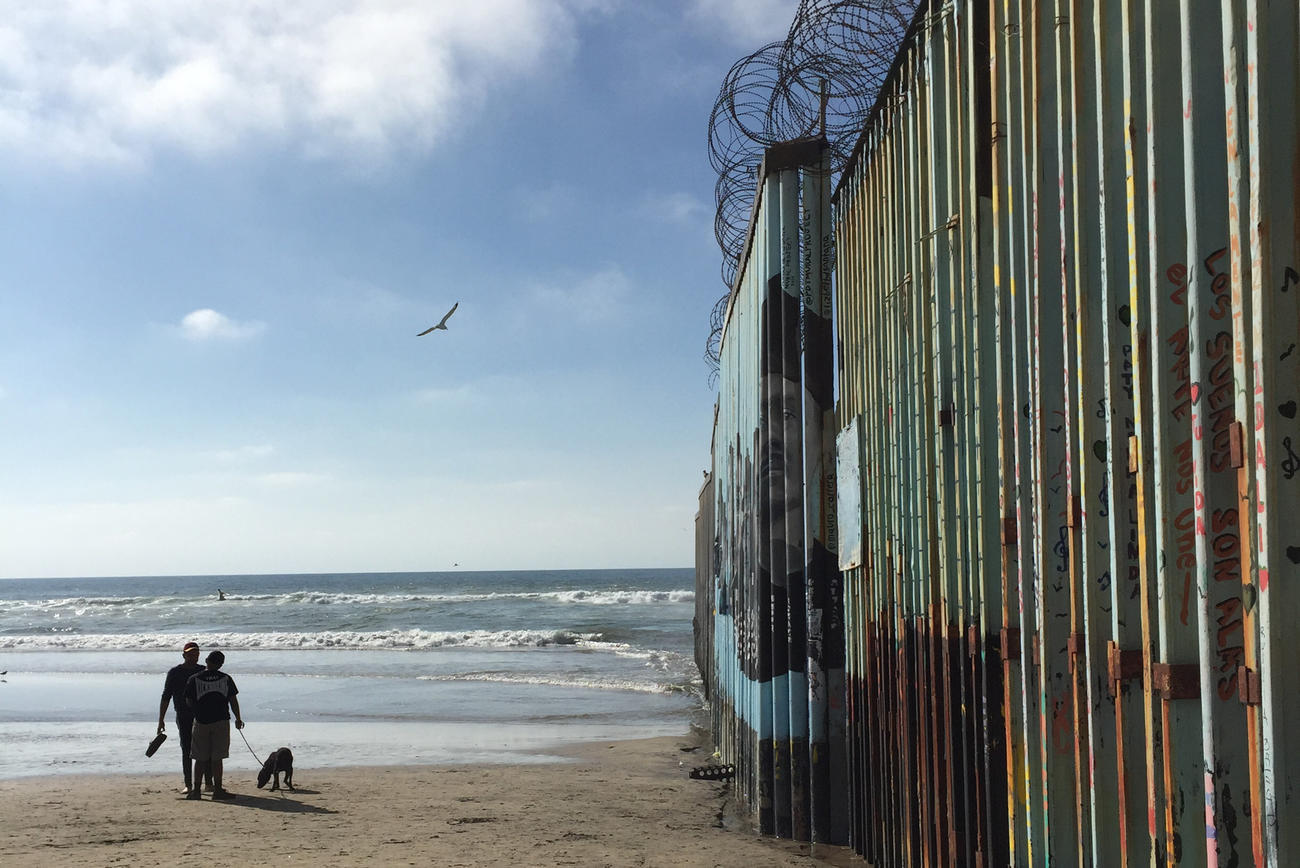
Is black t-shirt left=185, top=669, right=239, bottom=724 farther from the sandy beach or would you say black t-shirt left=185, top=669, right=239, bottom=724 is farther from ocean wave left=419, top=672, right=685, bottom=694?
ocean wave left=419, top=672, right=685, bottom=694

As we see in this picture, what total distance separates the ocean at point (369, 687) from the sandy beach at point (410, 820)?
134 cm

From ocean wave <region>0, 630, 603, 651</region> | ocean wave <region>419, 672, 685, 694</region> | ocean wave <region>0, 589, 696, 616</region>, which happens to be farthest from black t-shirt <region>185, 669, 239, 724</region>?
ocean wave <region>0, 589, 696, 616</region>

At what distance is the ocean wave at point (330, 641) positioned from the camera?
37.4 metres

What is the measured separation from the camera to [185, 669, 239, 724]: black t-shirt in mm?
11453

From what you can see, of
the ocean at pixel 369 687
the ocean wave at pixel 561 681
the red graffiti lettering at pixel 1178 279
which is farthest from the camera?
the ocean wave at pixel 561 681

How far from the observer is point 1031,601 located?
12.3 ft

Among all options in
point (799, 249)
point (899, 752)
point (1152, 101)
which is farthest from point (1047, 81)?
point (799, 249)

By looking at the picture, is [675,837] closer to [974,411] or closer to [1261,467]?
[974,411]

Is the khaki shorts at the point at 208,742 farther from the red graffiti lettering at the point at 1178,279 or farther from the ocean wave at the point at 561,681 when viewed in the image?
the ocean wave at the point at 561,681

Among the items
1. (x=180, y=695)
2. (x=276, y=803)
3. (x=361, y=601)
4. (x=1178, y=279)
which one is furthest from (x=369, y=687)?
(x=361, y=601)

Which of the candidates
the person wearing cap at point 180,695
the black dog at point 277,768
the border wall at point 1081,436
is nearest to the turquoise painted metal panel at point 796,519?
the border wall at point 1081,436

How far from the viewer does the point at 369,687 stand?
23.6 m

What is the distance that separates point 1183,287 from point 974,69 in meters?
1.69

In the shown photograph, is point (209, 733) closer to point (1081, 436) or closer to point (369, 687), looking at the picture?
point (1081, 436)
